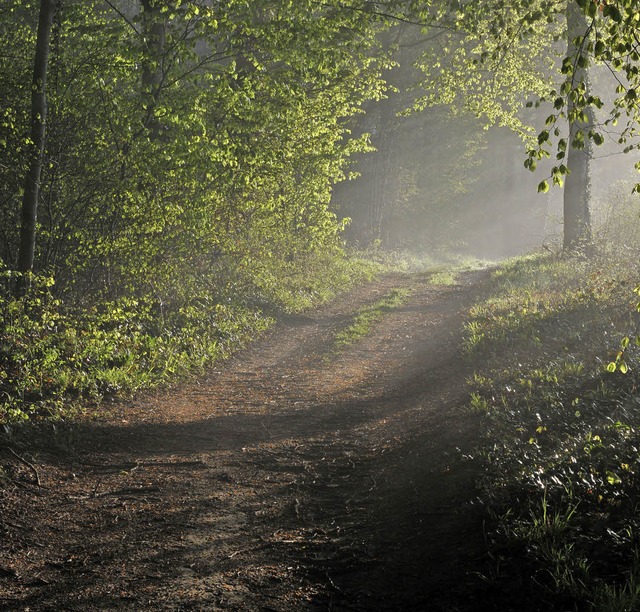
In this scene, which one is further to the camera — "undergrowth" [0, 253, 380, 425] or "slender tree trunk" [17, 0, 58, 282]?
"slender tree trunk" [17, 0, 58, 282]

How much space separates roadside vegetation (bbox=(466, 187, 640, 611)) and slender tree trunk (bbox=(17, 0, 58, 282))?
7408 mm

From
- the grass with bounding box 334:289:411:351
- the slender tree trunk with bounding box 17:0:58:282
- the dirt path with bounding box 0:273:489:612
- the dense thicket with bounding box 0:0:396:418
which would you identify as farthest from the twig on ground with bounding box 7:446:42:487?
the grass with bounding box 334:289:411:351

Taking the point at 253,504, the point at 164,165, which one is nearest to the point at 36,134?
the point at 164,165

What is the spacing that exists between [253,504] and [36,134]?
6.89 metres

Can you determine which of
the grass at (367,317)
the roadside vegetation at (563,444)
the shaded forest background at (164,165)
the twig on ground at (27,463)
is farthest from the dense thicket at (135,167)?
the roadside vegetation at (563,444)

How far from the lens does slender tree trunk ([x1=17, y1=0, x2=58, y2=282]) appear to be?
9375 mm

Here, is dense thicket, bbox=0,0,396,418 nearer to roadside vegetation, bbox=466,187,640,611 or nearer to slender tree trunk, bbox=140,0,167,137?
slender tree trunk, bbox=140,0,167,137

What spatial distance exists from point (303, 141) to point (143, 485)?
11.0 m

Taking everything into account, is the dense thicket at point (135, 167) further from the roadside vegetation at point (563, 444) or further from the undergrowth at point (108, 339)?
the roadside vegetation at point (563, 444)

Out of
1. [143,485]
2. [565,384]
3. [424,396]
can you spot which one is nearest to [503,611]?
[143,485]

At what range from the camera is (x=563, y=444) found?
630 cm

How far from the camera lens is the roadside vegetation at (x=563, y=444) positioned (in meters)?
4.19

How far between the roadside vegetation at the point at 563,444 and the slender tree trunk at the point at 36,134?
7408 millimetres

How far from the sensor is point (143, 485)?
6602 mm
